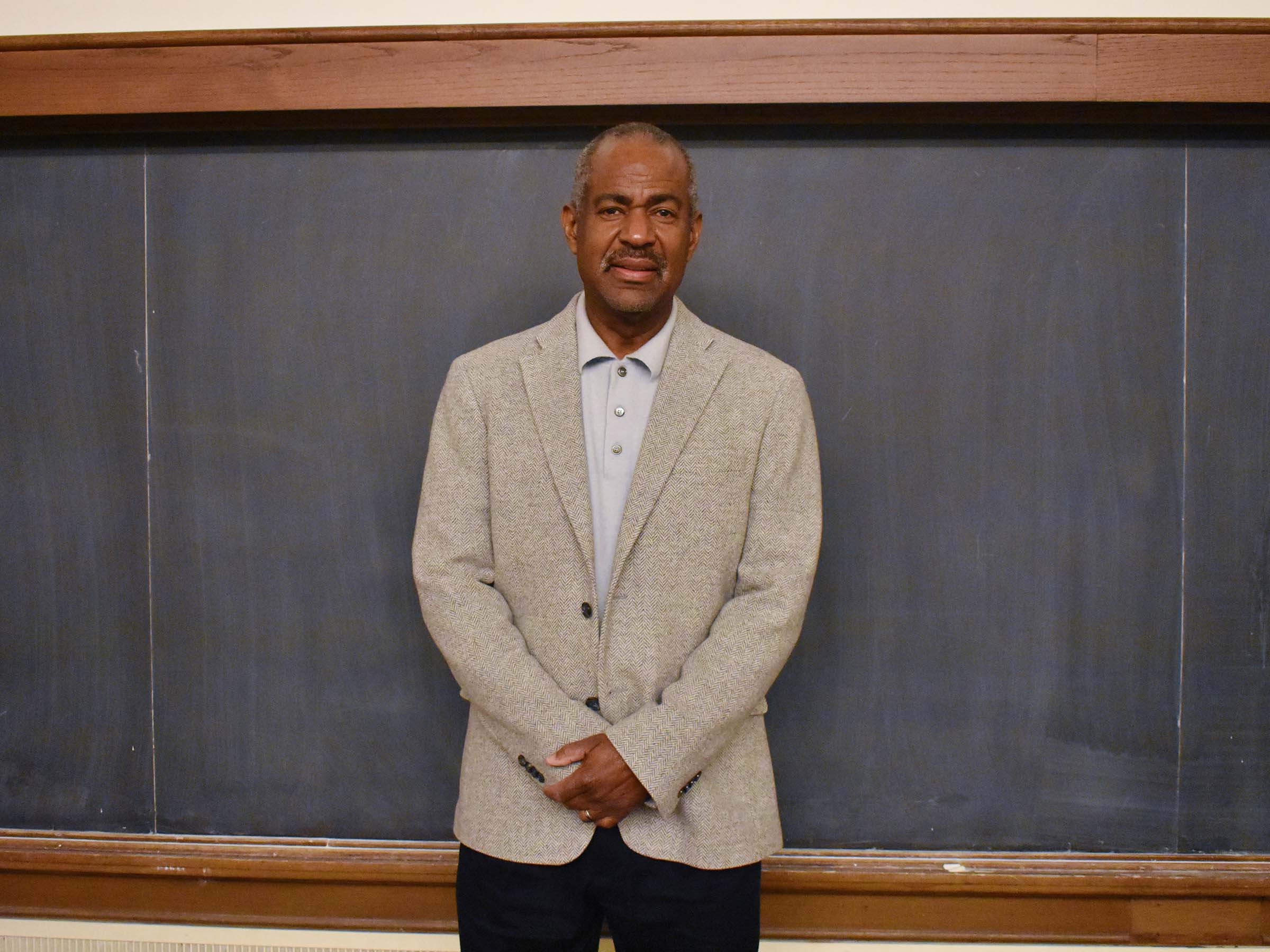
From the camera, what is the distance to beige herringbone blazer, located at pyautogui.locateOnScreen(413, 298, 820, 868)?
4.47 ft

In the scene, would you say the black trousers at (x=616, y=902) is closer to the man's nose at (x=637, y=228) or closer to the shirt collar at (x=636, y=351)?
the shirt collar at (x=636, y=351)

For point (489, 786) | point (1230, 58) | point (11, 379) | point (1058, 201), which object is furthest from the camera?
point (11, 379)

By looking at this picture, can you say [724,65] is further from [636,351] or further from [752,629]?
[752,629]

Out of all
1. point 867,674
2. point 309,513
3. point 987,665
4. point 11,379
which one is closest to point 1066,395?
point 987,665

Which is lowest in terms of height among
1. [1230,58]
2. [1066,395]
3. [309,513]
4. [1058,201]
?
[309,513]

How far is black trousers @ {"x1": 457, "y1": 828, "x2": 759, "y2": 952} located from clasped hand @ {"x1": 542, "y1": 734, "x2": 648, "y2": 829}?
0.34 feet

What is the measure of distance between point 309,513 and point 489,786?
33.4 inches

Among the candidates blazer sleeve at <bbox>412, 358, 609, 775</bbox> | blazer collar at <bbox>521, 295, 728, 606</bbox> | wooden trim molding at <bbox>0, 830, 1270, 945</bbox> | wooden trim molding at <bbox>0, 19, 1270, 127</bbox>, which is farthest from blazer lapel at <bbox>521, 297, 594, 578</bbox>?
wooden trim molding at <bbox>0, 830, 1270, 945</bbox>

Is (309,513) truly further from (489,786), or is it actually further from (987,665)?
(987,665)

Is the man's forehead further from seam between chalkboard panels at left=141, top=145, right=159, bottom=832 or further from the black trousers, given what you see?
seam between chalkboard panels at left=141, top=145, right=159, bottom=832

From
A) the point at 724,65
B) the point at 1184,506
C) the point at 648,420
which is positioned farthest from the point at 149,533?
the point at 1184,506

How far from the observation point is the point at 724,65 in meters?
1.82

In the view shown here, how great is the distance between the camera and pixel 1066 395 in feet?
6.34

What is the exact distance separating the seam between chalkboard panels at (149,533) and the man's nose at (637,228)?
1.20 m
